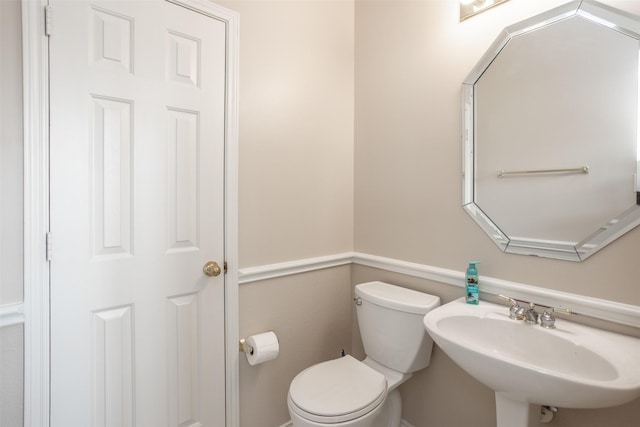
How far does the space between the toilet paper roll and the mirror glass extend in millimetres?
1100

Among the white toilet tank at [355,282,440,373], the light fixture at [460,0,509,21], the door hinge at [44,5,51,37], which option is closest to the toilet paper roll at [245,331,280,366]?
the white toilet tank at [355,282,440,373]

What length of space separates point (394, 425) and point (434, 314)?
0.75 meters

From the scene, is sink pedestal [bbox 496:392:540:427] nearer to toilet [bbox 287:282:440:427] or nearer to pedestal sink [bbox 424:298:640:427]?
pedestal sink [bbox 424:298:640:427]

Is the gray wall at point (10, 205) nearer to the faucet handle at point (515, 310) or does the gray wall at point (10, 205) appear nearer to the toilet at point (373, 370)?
the toilet at point (373, 370)

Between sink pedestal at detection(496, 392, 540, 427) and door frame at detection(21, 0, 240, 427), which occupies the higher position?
door frame at detection(21, 0, 240, 427)

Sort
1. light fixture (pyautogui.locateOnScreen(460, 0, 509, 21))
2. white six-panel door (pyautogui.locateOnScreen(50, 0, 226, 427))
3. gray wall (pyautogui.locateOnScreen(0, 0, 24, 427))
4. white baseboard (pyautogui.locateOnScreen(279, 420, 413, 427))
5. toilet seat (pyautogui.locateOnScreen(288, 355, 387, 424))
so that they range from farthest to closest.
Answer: white baseboard (pyautogui.locateOnScreen(279, 420, 413, 427))
light fixture (pyautogui.locateOnScreen(460, 0, 509, 21))
toilet seat (pyautogui.locateOnScreen(288, 355, 387, 424))
white six-panel door (pyautogui.locateOnScreen(50, 0, 226, 427))
gray wall (pyautogui.locateOnScreen(0, 0, 24, 427))

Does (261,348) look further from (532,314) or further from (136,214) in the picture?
(532,314)

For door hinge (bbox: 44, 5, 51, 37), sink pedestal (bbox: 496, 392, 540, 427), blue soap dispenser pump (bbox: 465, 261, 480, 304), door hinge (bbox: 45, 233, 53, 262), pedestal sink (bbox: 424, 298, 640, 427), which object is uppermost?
door hinge (bbox: 44, 5, 51, 37)

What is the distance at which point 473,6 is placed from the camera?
1.43 meters

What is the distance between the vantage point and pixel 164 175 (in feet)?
4.33

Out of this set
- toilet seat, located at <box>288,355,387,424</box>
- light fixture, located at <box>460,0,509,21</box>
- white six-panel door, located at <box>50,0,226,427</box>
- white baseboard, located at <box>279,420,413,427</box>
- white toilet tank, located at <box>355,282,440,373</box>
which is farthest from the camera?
white baseboard, located at <box>279,420,413,427</box>

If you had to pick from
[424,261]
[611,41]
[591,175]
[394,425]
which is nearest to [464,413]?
[394,425]

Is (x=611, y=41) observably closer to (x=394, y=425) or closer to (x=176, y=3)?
(x=176, y=3)

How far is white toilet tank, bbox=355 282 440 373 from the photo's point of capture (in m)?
1.48
